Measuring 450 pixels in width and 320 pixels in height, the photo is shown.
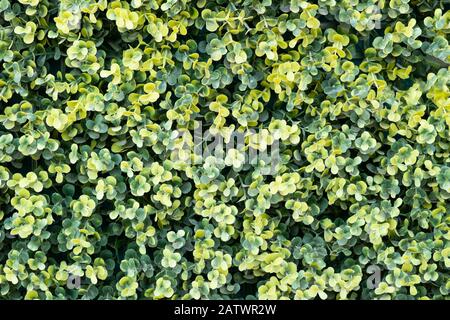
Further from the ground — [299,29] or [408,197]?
[299,29]

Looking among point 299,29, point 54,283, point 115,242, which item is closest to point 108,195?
point 115,242

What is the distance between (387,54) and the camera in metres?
2.43

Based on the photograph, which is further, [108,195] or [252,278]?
[252,278]

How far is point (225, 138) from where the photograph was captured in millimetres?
2434

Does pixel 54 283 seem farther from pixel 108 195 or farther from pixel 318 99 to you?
pixel 318 99

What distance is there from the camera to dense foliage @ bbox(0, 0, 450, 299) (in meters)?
2.38

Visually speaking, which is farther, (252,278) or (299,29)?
(252,278)

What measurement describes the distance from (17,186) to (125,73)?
2.07 feet

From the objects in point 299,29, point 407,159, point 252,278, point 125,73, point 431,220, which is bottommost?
point 252,278

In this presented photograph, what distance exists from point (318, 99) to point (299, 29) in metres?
0.30

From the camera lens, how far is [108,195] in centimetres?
240

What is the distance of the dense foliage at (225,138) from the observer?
2.38 meters

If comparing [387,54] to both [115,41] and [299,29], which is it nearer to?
[299,29]

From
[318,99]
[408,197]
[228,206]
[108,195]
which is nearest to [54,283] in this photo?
[108,195]
